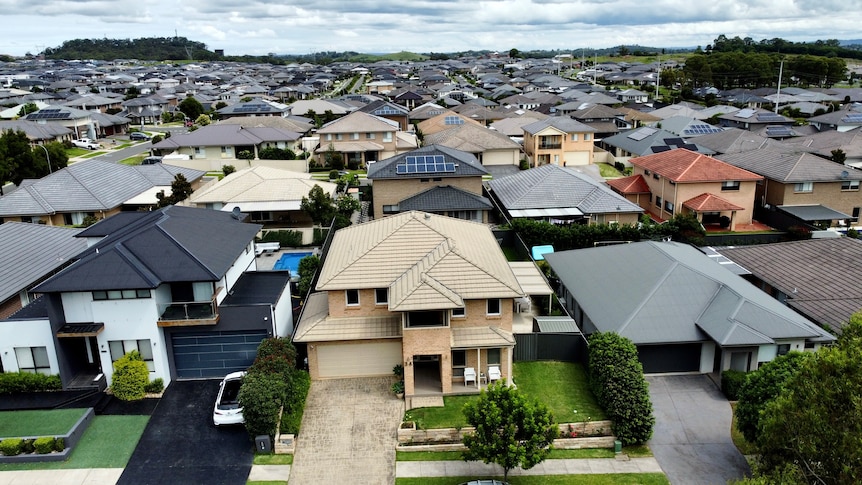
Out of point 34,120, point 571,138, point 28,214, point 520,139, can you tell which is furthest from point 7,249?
point 34,120

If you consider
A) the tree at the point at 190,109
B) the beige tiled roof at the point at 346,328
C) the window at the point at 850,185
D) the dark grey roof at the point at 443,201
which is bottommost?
the beige tiled roof at the point at 346,328

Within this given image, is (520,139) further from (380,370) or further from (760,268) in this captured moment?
(380,370)

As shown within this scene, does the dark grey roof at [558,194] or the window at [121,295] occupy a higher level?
the window at [121,295]

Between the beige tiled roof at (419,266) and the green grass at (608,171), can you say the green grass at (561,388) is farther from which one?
the green grass at (608,171)

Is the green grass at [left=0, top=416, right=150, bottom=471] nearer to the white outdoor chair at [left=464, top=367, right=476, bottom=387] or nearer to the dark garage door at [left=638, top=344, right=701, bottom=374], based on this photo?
the white outdoor chair at [left=464, top=367, right=476, bottom=387]

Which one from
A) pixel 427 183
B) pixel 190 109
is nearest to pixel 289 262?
pixel 427 183

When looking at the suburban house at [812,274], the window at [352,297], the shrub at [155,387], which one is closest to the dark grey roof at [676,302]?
the suburban house at [812,274]

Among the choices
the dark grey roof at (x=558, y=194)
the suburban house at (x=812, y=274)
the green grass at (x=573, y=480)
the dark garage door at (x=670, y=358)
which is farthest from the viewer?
the dark grey roof at (x=558, y=194)
